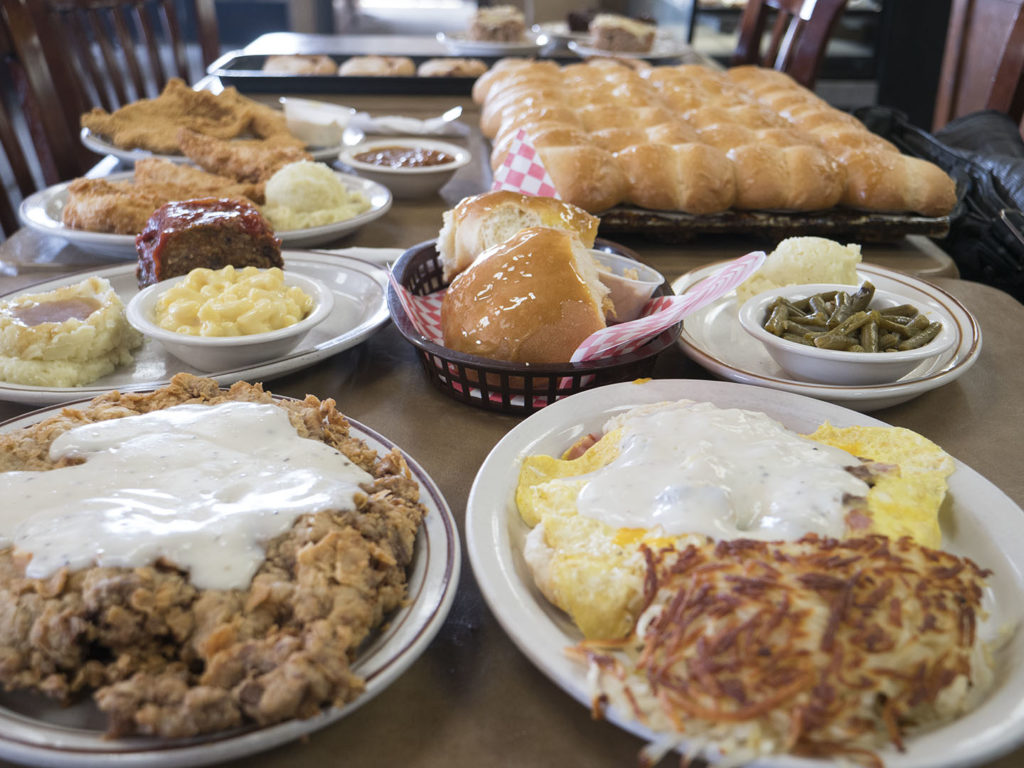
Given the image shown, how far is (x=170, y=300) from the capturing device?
1.59 metres

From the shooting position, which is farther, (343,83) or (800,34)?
(800,34)

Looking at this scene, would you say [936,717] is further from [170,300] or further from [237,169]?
[237,169]

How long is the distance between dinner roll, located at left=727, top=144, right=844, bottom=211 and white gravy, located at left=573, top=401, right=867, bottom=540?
1.40 metres

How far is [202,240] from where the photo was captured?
1.79 m

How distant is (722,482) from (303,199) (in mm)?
1810

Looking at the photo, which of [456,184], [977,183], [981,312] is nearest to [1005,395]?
[981,312]

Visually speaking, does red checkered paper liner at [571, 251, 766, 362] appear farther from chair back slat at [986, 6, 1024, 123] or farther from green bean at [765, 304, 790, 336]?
chair back slat at [986, 6, 1024, 123]

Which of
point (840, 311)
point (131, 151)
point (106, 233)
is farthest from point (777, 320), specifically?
point (131, 151)

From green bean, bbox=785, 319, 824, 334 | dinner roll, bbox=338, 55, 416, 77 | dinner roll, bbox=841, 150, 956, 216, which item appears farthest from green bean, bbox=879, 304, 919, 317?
dinner roll, bbox=338, 55, 416, 77

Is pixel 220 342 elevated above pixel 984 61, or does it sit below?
above

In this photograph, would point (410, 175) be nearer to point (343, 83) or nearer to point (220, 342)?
point (220, 342)

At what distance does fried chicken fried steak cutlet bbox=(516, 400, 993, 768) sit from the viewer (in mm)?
739

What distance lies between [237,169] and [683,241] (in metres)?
1.60

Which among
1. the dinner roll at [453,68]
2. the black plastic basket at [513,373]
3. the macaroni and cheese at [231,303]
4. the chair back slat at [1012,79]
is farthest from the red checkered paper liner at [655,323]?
the dinner roll at [453,68]
